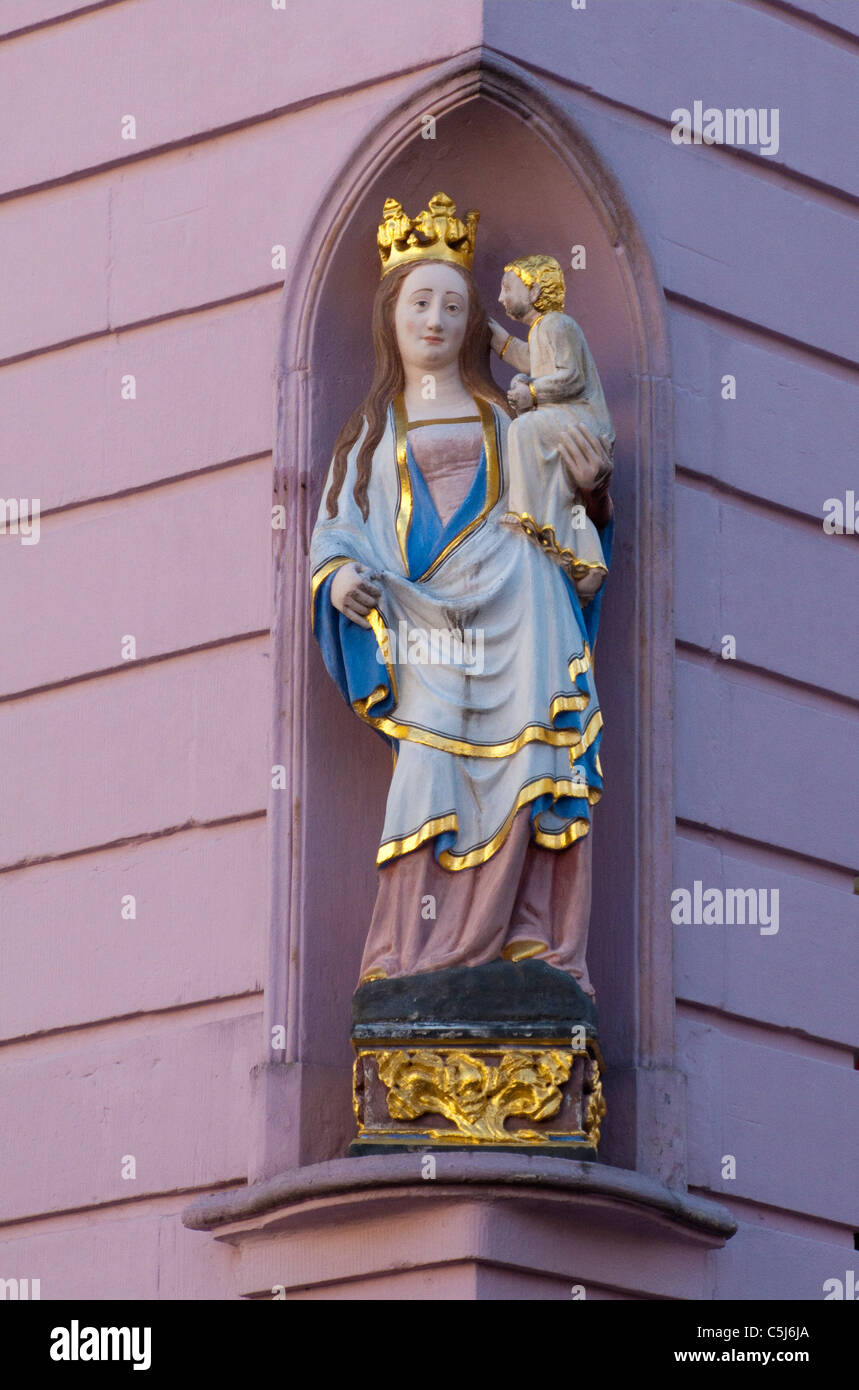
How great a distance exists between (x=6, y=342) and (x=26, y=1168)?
2071 mm

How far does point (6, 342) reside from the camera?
8453mm

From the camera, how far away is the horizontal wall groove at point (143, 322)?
8102 millimetres

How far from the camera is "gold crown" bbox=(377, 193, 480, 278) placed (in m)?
7.83

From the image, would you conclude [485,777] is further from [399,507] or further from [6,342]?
[6,342]

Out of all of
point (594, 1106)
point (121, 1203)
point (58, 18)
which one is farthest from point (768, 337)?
point (121, 1203)

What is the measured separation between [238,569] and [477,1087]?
57.6 inches

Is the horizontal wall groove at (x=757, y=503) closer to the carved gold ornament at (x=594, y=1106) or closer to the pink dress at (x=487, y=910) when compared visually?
the pink dress at (x=487, y=910)

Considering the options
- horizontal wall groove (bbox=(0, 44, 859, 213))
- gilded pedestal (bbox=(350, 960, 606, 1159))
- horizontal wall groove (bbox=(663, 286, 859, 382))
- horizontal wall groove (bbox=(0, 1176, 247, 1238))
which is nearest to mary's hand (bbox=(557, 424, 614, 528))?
horizontal wall groove (bbox=(663, 286, 859, 382))

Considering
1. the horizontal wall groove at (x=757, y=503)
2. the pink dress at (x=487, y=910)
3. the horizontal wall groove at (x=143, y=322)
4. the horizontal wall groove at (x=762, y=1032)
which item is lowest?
the horizontal wall groove at (x=762, y=1032)

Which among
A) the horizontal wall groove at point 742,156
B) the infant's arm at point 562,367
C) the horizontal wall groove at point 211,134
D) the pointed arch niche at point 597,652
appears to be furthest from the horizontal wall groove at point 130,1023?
the horizontal wall groove at point 742,156

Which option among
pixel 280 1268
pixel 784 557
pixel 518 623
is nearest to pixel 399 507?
pixel 518 623

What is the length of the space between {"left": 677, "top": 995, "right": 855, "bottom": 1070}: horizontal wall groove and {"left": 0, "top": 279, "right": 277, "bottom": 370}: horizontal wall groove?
72.0 inches

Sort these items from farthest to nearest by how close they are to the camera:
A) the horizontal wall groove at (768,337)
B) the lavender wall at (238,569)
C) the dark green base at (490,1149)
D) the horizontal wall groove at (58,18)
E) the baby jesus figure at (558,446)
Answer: the horizontal wall groove at (58,18) → the horizontal wall groove at (768,337) → the lavender wall at (238,569) → the baby jesus figure at (558,446) → the dark green base at (490,1149)

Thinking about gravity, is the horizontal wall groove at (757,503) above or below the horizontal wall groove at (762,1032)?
above
